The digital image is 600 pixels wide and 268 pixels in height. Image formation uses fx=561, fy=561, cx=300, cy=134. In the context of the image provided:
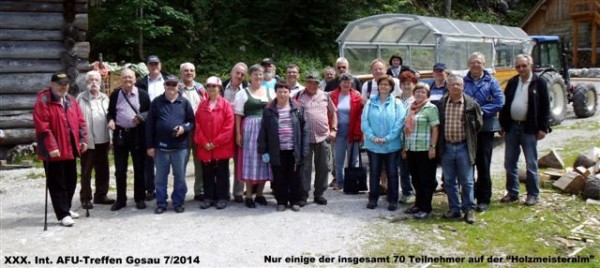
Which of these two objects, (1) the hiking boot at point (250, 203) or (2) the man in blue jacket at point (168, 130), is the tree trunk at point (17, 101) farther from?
(1) the hiking boot at point (250, 203)

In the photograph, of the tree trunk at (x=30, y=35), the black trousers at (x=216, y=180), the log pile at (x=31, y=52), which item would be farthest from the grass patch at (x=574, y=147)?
the tree trunk at (x=30, y=35)

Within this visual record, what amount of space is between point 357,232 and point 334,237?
0.32m

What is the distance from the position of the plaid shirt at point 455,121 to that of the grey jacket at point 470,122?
0.13ft

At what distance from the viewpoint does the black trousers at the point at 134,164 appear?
691 centimetres

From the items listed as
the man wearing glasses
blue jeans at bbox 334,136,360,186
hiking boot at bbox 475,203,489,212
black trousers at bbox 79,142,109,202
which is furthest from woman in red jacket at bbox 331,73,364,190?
black trousers at bbox 79,142,109,202

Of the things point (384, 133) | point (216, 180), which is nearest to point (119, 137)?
point (216, 180)

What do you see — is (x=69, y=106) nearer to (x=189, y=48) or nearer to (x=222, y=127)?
(x=222, y=127)

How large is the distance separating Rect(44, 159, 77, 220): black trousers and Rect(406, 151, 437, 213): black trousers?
391cm

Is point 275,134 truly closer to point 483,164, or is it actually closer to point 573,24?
point 483,164

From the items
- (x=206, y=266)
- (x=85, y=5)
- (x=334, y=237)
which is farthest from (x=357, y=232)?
(x=85, y=5)

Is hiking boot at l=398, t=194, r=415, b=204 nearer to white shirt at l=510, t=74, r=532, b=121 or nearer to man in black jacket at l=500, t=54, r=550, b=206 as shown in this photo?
man in black jacket at l=500, t=54, r=550, b=206

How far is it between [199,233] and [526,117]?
410 cm

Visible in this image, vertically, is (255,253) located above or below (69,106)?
below

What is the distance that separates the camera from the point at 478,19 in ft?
95.1
